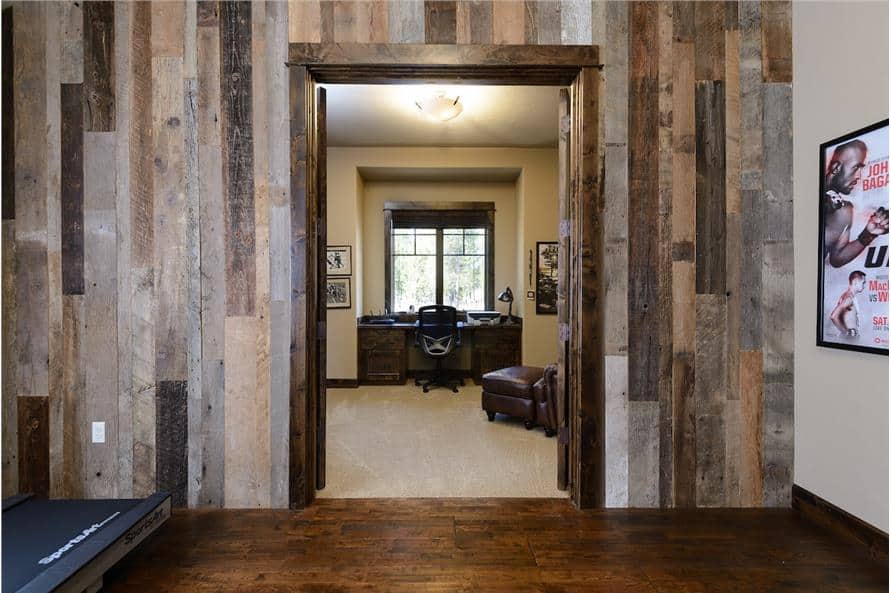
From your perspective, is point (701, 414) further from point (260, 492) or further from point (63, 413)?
point (63, 413)

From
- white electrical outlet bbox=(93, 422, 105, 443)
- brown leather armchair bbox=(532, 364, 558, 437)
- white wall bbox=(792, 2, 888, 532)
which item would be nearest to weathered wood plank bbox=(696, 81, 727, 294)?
white wall bbox=(792, 2, 888, 532)

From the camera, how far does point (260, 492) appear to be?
272cm

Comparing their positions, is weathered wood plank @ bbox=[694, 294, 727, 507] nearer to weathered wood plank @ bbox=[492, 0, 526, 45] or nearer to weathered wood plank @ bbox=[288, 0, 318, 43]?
weathered wood plank @ bbox=[492, 0, 526, 45]

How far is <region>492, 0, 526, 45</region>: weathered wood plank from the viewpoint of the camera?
269 centimetres

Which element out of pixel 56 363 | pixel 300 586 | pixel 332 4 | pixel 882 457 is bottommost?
pixel 300 586

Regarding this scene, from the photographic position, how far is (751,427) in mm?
2723

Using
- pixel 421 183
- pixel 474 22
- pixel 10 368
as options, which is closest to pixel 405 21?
pixel 474 22

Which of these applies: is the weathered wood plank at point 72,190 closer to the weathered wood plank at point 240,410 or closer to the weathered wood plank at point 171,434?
the weathered wood plank at point 171,434

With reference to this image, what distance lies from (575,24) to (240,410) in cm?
270

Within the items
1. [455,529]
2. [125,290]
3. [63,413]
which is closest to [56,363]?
[63,413]

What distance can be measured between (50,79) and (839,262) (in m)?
4.06

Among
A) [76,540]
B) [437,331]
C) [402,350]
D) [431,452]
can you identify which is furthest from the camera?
Answer: [402,350]

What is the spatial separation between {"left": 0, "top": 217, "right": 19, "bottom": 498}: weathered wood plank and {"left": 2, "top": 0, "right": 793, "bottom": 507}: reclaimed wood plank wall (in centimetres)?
1

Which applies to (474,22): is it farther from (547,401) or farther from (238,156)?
(547,401)
